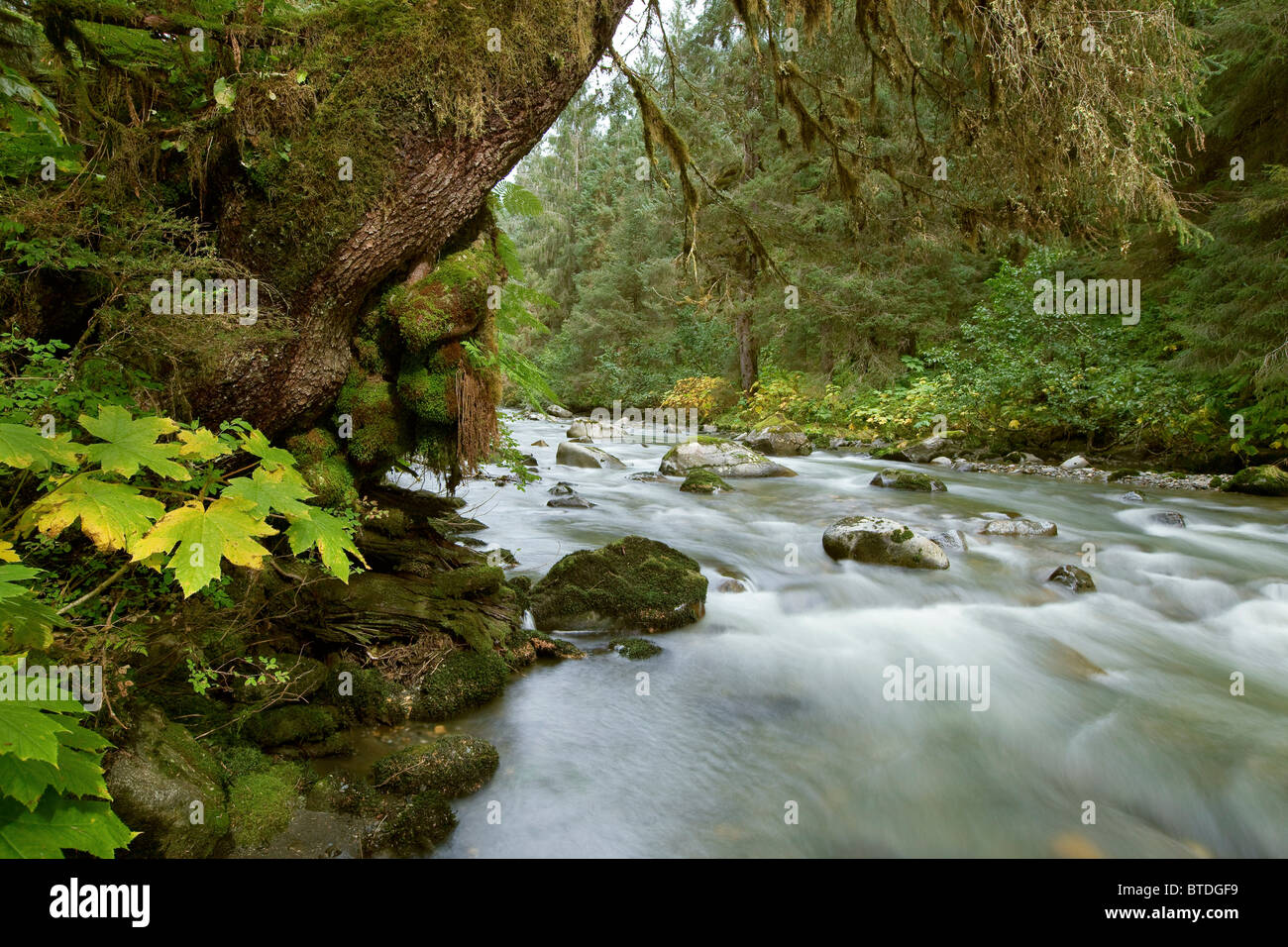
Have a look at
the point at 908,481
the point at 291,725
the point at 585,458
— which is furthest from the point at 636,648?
the point at 585,458

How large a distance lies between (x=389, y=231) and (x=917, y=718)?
4.42 meters

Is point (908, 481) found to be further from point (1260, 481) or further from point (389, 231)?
point (389, 231)

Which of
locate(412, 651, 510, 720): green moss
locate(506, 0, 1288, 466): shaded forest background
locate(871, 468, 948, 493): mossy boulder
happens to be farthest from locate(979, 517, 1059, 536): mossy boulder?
locate(412, 651, 510, 720): green moss

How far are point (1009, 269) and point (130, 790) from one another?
1837cm

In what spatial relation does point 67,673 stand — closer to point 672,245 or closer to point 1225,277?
point 1225,277

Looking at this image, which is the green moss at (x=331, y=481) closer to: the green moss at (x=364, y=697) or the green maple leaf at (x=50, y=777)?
the green moss at (x=364, y=697)

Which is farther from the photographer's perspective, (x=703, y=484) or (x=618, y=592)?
(x=703, y=484)

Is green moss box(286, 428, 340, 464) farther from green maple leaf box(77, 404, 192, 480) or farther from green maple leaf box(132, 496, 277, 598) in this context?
green maple leaf box(132, 496, 277, 598)

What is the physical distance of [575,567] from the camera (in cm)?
514

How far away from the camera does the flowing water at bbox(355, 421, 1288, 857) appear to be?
3.09 meters

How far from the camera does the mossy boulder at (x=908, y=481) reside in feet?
33.6

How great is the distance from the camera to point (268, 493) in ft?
7.40

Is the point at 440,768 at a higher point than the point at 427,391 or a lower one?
lower
